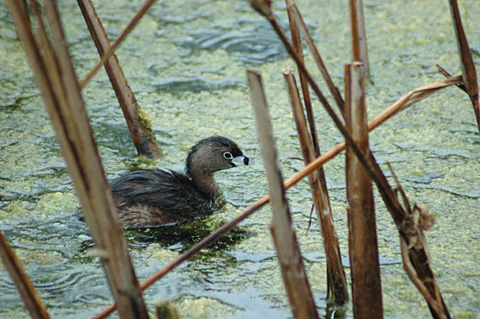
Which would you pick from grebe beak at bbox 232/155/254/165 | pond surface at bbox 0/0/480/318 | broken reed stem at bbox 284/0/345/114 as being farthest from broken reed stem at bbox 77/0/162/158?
broken reed stem at bbox 284/0/345/114

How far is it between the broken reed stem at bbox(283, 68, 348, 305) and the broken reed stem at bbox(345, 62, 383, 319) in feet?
0.90

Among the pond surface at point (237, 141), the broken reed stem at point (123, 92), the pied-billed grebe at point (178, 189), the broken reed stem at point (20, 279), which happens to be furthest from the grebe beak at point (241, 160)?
the broken reed stem at point (20, 279)

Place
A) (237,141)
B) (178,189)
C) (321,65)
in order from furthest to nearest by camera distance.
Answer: (237,141) < (178,189) < (321,65)

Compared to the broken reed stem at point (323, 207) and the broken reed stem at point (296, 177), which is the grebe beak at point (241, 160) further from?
the broken reed stem at point (296, 177)

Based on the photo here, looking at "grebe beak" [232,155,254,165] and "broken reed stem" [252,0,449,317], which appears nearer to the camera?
"broken reed stem" [252,0,449,317]

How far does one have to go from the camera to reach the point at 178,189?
3.88 metres

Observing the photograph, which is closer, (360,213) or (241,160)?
(360,213)

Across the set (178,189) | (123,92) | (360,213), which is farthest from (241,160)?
(360,213)

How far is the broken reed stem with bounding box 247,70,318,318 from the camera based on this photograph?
1681mm

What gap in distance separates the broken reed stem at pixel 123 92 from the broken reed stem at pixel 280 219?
2158mm

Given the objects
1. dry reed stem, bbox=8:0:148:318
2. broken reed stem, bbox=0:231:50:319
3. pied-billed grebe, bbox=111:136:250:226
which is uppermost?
dry reed stem, bbox=8:0:148:318

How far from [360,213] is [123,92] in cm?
237

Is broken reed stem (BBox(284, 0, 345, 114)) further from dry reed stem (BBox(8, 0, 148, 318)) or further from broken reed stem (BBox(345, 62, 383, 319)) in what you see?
dry reed stem (BBox(8, 0, 148, 318))

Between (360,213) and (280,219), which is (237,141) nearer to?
(360,213)
